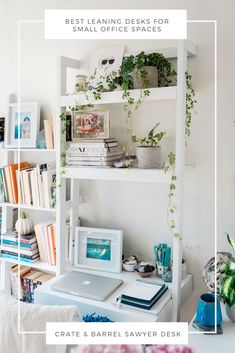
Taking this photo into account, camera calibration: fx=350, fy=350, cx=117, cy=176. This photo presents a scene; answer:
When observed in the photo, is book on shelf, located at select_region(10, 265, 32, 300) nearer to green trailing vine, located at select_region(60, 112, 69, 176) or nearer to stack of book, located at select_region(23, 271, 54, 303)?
stack of book, located at select_region(23, 271, 54, 303)

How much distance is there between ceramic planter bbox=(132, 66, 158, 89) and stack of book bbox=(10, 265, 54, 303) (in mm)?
1280

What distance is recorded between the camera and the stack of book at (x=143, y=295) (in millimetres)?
1471

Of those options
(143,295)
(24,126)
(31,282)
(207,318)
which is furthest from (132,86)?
(31,282)

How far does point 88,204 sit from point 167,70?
874 mm

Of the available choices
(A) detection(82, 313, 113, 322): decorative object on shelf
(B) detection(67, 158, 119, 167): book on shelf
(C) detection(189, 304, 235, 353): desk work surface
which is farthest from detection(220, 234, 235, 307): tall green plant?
(B) detection(67, 158, 119, 167): book on shelf

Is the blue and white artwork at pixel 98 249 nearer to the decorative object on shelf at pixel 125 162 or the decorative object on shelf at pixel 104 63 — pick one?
the decorative object on shelf at pixel 125 162

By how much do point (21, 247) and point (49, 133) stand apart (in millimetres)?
720

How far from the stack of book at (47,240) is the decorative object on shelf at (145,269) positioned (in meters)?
0.54

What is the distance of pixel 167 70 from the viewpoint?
65.7 inches

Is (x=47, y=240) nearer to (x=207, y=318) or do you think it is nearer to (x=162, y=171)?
(x=162, y=171)

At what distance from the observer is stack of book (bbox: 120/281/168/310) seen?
1.47 metres

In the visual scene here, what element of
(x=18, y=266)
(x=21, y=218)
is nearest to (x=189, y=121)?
(x=21, y=218)

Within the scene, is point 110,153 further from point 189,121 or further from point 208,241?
point 208,241

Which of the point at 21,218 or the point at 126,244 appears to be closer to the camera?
the point at 126,244
